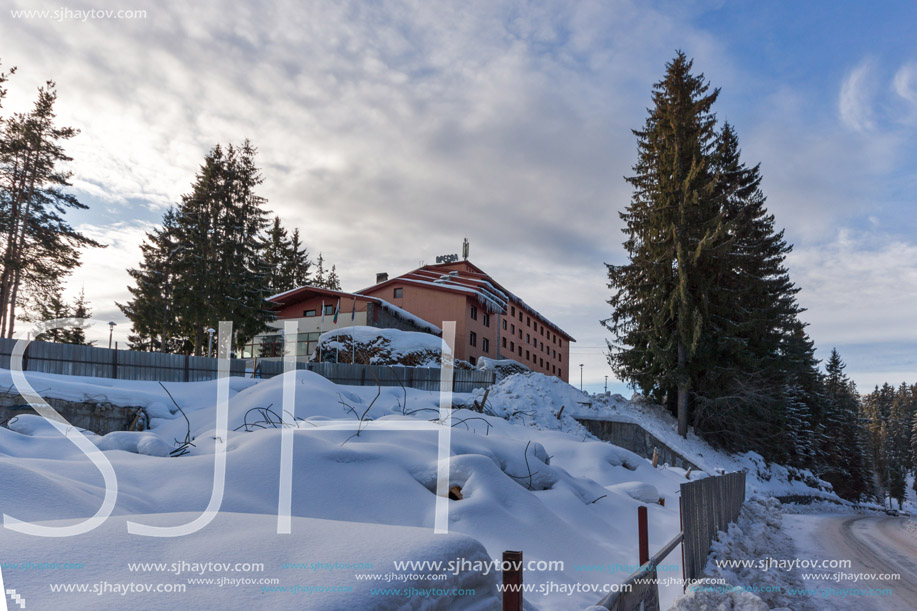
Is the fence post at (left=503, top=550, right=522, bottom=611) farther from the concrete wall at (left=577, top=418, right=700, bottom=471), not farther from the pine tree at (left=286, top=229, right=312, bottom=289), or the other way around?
→ the pine tree at (left=286, top=229, right=312, bottom=289)

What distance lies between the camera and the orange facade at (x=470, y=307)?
105 ft

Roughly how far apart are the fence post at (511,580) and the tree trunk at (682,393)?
71.3 ft

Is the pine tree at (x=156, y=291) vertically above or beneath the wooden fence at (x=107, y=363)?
above

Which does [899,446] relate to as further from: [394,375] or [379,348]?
[394,375]

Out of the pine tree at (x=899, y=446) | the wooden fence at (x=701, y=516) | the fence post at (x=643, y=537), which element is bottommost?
the pine tree at (x=899, y=446)

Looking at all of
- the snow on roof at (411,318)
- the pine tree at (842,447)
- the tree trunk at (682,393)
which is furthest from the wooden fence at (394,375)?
the pine tree at (842,447)

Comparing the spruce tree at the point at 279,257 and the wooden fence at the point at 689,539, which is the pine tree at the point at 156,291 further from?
the wooden fence at the point at 689,539

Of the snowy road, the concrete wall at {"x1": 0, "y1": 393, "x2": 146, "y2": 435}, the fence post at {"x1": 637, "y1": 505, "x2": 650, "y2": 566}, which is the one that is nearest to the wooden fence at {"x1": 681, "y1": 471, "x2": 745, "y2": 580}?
the fence post at {"x1": 637, "y1": 505, "x2": 650, "y2": 566}

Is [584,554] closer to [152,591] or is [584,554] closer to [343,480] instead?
[343,480]

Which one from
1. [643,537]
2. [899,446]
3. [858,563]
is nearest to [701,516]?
[643,537]

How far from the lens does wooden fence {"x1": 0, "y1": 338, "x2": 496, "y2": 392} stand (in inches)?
544

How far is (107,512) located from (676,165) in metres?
24.4

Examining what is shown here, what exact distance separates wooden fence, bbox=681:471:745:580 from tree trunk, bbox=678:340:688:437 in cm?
1315

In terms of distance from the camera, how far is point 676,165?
23.2 meters
